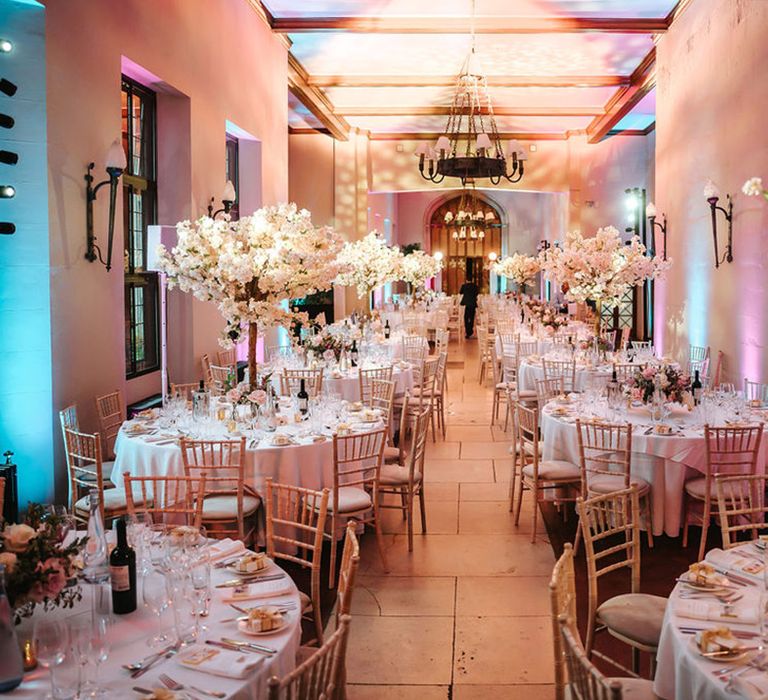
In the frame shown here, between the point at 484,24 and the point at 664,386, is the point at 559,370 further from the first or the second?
the point at 484,24

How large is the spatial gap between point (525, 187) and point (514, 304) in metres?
2.82

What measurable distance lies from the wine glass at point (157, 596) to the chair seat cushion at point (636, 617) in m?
1.89

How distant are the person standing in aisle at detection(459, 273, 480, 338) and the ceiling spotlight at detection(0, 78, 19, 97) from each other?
57.8 ft

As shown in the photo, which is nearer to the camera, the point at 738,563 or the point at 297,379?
the point at 738,563

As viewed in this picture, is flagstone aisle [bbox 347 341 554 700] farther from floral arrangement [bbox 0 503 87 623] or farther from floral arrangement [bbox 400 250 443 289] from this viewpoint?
floral arrangement [bbox 400 250 443 289]

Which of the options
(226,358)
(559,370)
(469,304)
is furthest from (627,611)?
(469,304)

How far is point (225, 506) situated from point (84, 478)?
1314 mm

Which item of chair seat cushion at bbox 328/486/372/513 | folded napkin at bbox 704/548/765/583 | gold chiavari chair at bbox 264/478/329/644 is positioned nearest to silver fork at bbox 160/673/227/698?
gold chiavari chair at bbox 264/478/329/644

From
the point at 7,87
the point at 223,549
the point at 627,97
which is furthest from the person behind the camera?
the point at 627,97

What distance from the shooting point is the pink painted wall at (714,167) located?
325 inches

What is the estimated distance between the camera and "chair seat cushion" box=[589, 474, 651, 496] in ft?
19.4

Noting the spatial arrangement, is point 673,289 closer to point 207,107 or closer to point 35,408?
point 207,107

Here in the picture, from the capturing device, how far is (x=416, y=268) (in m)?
18.3

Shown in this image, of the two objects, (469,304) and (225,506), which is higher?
(469,304)
